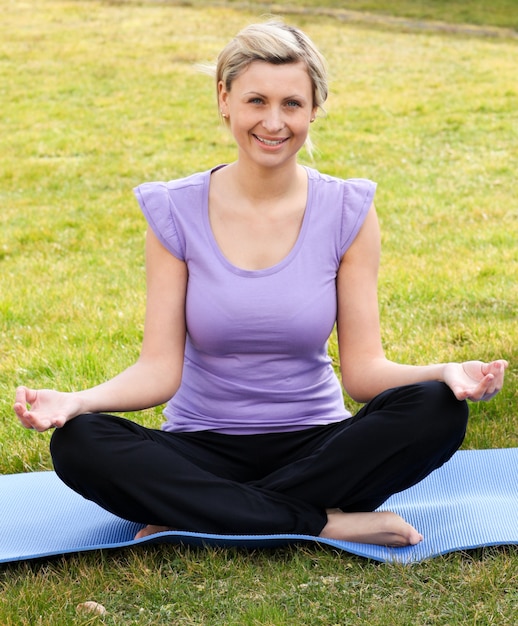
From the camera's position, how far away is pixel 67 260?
7.08 metres

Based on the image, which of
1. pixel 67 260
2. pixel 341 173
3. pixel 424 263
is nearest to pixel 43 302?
pixel 67 260

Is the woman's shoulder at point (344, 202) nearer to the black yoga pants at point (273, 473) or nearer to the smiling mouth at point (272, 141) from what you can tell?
the smiling mouth at point (272, 141)

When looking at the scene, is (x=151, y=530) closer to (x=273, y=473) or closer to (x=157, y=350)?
(x=273, y=473)

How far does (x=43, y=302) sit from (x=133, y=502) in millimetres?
3163

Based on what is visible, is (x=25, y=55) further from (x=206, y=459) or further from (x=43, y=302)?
(x=206, y=459)

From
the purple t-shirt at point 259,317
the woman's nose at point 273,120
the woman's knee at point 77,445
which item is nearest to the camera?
the woman's knee at point 77,445

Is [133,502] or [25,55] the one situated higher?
[25,55]

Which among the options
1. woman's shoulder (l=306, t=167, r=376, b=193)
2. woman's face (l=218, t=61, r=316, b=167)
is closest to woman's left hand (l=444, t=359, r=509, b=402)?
woman's shoulder (l=306, t=167, r=376, b=193)

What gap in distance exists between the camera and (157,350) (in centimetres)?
319

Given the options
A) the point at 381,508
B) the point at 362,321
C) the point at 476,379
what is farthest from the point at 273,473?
the point at 476,379

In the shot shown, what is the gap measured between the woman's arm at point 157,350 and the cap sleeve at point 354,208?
0.51 meters

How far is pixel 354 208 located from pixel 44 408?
3.74ft

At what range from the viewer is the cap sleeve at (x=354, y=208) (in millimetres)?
3240

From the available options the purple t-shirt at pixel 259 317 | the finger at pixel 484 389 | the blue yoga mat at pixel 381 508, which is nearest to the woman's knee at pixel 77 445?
the blue yoga mat at pixel 381 508
